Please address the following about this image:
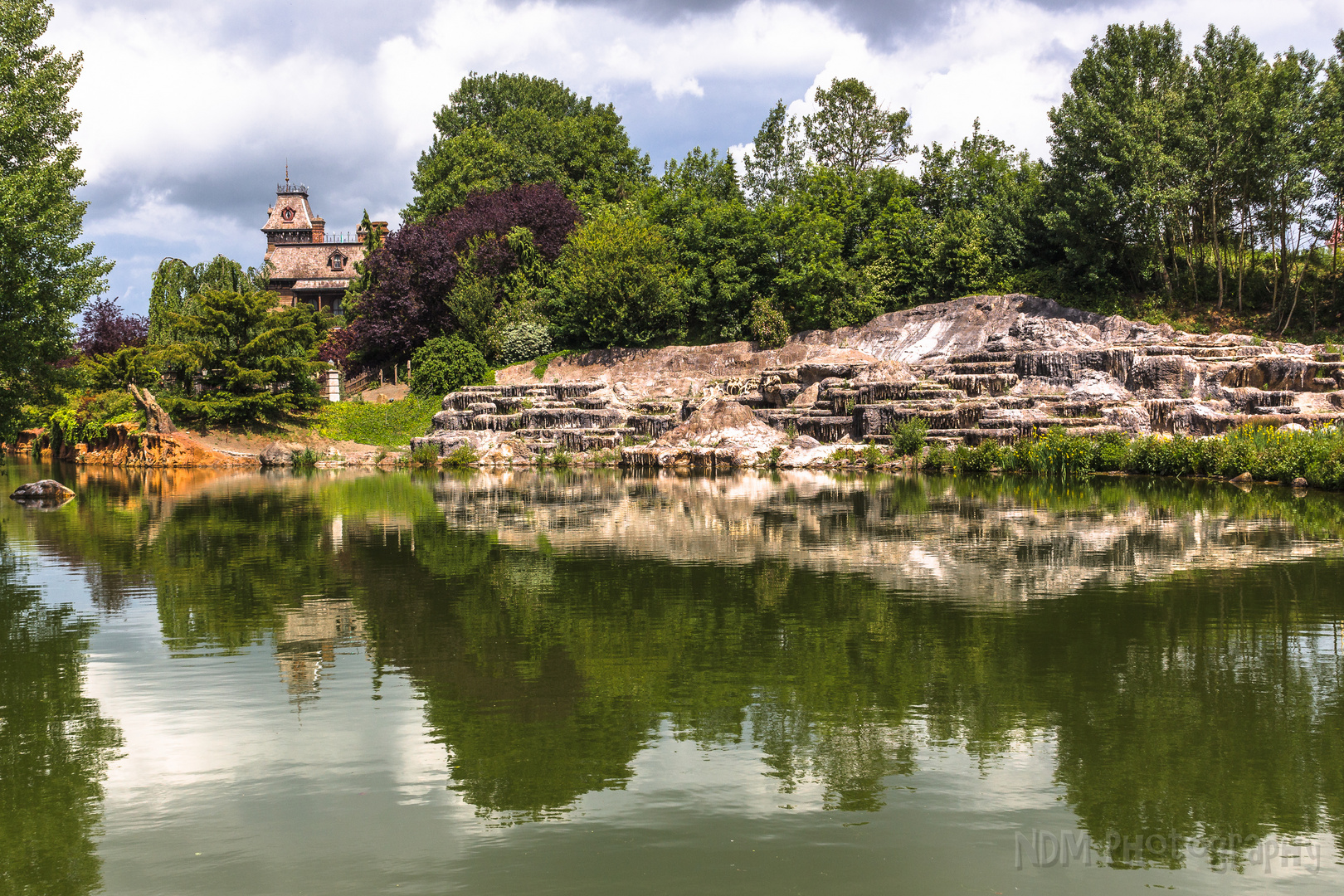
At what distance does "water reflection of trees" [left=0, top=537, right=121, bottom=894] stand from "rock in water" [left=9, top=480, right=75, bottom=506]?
16.9 metres

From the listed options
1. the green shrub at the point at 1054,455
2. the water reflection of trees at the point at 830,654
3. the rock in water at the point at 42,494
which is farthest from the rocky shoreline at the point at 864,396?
the water reflection of trees at the point at 830,654

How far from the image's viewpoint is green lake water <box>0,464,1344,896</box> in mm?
4805

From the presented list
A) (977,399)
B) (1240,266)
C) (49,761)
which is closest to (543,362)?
(977,399)

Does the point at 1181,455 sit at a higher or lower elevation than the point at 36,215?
lower

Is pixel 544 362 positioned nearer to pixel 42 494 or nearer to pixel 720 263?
pixel 720 263

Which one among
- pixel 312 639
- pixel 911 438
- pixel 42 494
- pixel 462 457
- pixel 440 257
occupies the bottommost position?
pixel 312 639

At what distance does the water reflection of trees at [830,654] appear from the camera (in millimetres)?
5770

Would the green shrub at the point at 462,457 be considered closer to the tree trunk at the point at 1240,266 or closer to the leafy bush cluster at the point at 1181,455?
the leafy bush cluster at the point at 1181,455

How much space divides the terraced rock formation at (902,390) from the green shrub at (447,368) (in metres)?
1.42

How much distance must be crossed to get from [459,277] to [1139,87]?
33.8 metres

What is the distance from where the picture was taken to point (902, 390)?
117 ft

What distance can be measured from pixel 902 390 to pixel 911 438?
12.4 feet

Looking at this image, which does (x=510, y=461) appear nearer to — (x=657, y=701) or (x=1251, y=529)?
(x=1251, y=529)

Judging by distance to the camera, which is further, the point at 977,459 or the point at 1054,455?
the point at 977,459
